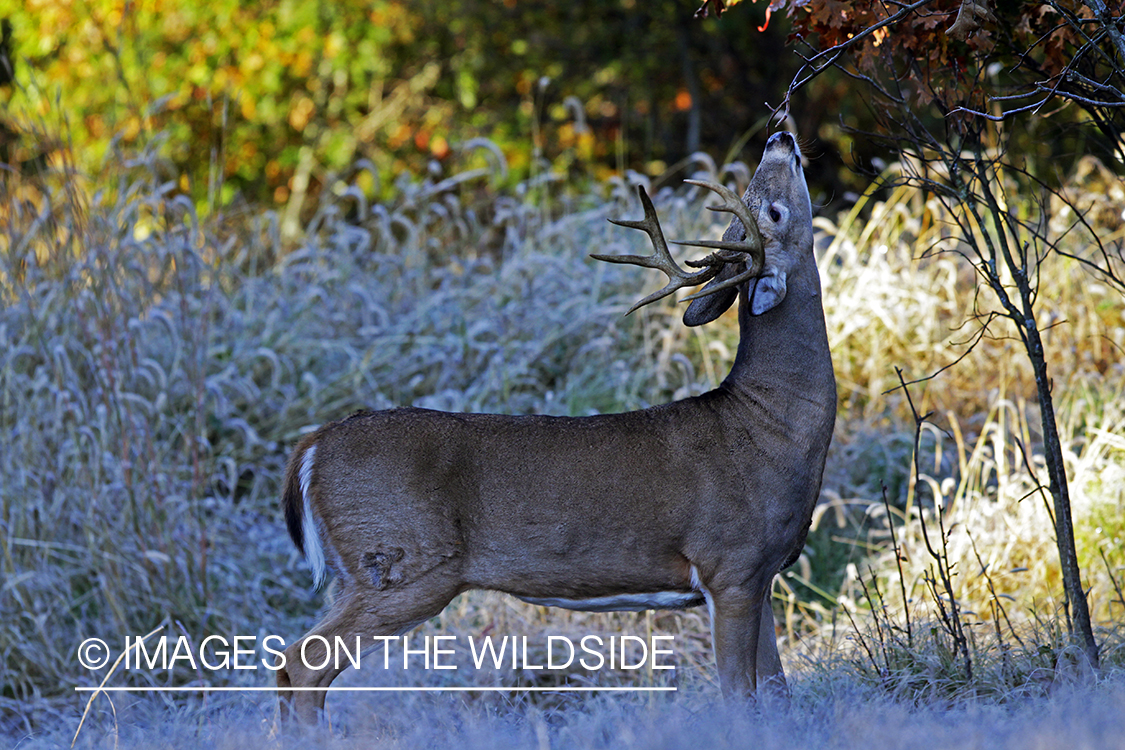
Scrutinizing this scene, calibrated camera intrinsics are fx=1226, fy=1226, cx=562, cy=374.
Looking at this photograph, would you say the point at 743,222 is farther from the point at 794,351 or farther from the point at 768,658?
the point at 768,658

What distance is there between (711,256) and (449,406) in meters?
2.60

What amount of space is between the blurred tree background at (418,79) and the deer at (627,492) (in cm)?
696

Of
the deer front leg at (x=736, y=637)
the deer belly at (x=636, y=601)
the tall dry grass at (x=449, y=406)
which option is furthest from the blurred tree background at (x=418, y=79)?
the deer front leg at (x=736, y=637)

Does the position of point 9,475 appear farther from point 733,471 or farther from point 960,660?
point 960,660

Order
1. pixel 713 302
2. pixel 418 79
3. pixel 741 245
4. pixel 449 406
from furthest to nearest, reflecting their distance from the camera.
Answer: pixel 418 79 → pixel 449 406 → pixel 713 302 → pixel 741 245

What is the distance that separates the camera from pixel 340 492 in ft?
11.3

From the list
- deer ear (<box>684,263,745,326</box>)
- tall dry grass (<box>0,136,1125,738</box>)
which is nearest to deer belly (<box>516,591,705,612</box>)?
tall dry grass (<box>0,136,1125,738</box>)

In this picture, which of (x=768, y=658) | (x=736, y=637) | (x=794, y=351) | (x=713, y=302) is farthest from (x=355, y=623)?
(x=794, y=351)

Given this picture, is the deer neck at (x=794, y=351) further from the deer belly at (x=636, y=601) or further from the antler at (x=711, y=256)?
the deer belly at (x=636, y=601)

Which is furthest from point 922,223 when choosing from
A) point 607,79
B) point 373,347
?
point 607,79

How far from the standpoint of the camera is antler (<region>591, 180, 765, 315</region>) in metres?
3.23

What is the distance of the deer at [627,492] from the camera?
10.9 ft

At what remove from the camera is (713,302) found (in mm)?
3492

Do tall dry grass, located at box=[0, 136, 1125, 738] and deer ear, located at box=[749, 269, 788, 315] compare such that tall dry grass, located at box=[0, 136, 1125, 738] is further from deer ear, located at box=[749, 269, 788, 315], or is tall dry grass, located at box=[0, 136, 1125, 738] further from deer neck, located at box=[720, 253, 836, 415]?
deer ear, located at box=[749, 269, 788, 315]
